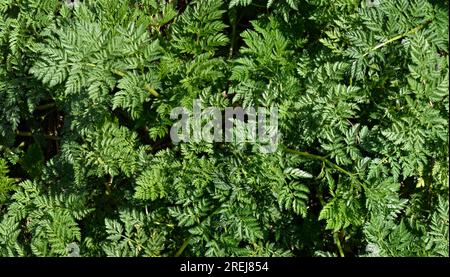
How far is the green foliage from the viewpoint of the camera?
270 cm

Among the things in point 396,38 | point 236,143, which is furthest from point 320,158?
point 396,38

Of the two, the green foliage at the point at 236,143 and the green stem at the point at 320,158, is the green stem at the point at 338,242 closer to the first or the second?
the green foliage at the point at 236,143

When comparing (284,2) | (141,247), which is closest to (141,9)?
(284,2)

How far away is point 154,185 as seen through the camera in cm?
289

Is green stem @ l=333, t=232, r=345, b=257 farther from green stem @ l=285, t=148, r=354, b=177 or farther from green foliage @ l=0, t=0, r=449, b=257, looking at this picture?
green stem @ l=285, t=148, r=354, b=177

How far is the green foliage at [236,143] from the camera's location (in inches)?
106

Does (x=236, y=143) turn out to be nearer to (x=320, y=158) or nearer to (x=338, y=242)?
(x=320, y=158)

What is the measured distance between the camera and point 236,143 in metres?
2.80

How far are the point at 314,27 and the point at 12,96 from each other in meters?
1.68

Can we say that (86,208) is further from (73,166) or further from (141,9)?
(141,9)

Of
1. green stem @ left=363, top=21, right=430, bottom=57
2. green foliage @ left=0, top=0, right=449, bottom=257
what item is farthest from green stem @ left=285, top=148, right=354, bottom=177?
green stem @ left=363, top=21, right=430, bottom=57

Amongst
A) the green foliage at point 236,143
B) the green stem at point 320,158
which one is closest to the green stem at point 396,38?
the green foliage at point 236,143
